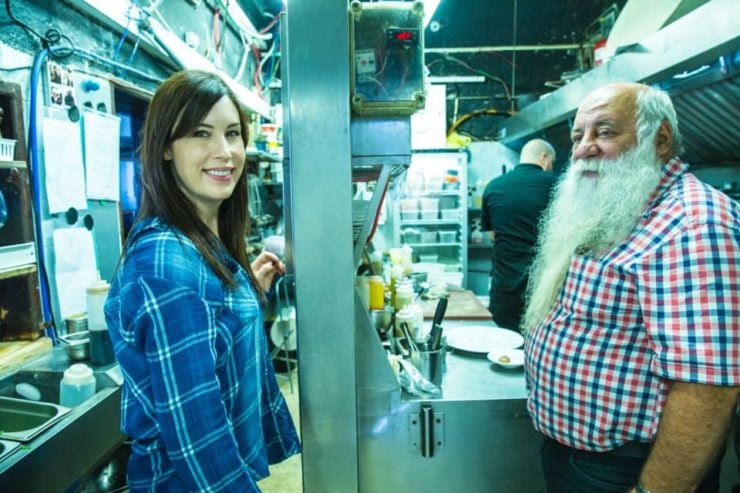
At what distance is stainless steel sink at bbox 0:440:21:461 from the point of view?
110 cm

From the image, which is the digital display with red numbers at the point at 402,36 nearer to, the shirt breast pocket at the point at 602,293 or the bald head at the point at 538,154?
the shirt breast pocket at the point at 602,293

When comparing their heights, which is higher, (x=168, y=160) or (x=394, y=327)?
(x=168, y=160)

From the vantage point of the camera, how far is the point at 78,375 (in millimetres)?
1479

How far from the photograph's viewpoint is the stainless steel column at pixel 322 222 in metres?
1.17

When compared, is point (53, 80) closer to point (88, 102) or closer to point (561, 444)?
point (88, 102)

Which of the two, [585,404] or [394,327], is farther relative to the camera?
[394,327]

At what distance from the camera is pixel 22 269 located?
1598mm

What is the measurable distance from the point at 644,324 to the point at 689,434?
25cm

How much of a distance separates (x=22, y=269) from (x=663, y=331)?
1991 mm

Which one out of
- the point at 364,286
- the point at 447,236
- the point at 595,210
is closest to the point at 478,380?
the point at 364,286

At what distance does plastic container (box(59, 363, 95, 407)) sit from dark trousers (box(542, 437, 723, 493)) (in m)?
1.49

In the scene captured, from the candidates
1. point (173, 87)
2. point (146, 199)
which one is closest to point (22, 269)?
point (146, 199)

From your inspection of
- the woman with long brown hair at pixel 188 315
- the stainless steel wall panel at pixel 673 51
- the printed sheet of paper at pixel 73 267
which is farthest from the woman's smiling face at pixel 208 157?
the stainless steel wall panel at pixel 673 51

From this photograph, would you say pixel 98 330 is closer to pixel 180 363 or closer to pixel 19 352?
pixel 19 352
